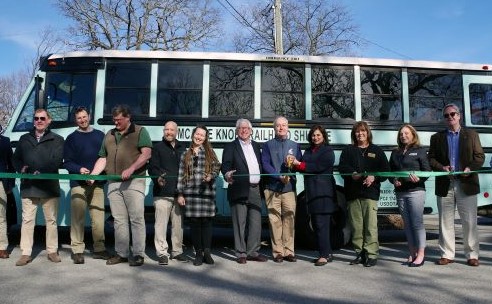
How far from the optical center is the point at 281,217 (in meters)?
6.68

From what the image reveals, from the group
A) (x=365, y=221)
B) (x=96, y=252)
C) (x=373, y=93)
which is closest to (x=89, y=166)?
(x=96, y=252)

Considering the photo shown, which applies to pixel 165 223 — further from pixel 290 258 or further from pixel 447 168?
pixel 447 168

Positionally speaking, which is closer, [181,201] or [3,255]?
[181,201]

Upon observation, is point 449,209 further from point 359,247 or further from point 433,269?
point 359,247

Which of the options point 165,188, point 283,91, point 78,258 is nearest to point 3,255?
point 78,258

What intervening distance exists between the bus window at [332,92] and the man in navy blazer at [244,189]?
1.75 meters

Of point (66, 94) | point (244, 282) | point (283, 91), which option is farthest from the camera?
point (283, 91)

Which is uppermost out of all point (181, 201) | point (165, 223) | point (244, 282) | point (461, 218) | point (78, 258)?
point (181, 201)

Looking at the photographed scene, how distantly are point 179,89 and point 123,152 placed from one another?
5.94 ft

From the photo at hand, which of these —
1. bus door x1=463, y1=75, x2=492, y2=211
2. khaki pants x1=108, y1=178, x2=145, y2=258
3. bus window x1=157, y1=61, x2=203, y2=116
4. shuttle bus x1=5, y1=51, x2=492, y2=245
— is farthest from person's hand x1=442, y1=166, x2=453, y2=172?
khaki pants x1=108, y1=178, x2=145, y2=258

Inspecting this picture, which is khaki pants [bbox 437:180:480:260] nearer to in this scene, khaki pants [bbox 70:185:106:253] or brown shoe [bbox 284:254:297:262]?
brown shoe [bbox 284:254:297:262]

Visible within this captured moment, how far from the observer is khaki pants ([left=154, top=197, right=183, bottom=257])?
641 cm

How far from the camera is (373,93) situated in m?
7.97

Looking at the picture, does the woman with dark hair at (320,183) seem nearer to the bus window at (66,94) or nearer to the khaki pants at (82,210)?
the khaki pants at (82,210)
